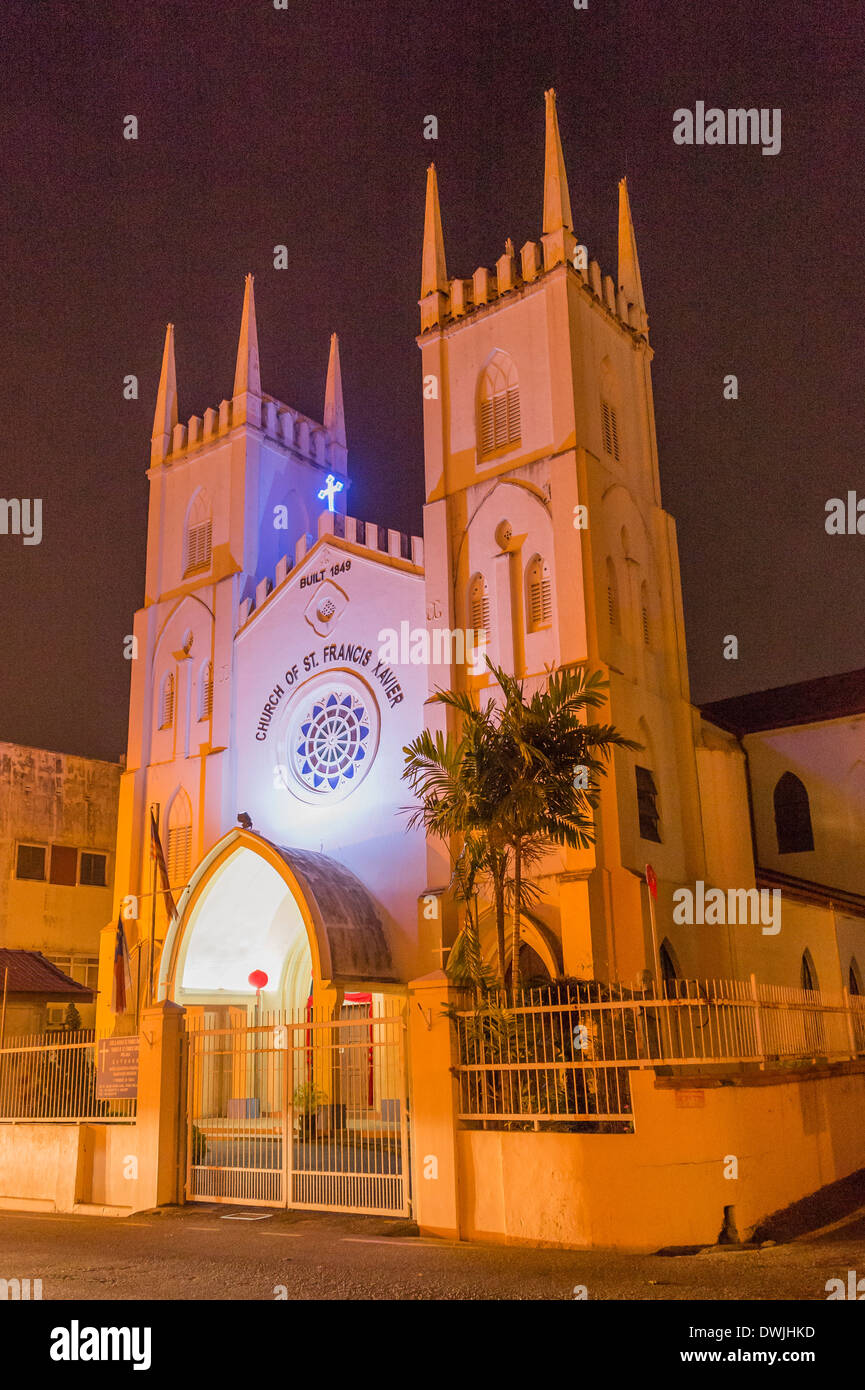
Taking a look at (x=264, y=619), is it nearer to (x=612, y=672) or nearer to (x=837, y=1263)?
(x=612, y=672)

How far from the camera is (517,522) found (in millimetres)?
24766

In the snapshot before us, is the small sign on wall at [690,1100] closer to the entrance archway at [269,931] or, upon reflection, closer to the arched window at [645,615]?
the entrance archway at [269,931]

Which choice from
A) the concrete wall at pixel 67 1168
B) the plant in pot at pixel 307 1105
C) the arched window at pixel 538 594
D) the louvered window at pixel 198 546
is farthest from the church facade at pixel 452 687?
the concrete wall at pixel 67 1168

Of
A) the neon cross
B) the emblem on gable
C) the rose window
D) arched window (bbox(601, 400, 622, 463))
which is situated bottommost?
the rose window

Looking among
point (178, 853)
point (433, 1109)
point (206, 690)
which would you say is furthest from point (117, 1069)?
point (206, 690)

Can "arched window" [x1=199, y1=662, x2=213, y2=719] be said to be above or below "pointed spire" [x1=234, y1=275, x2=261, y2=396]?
below

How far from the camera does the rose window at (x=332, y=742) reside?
2600 centimetres

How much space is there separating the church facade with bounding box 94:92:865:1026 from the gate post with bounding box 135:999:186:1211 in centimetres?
556

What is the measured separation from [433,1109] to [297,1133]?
12.9 feet

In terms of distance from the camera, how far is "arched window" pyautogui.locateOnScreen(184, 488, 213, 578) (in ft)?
104

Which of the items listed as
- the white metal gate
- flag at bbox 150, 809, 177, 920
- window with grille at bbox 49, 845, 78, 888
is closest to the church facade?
flag at bbox 150, 809, 177, 920

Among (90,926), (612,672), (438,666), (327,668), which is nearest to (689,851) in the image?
(612,672)

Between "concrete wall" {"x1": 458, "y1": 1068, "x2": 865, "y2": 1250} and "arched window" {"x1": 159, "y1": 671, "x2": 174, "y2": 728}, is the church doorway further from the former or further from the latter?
"arched window" {"x1": 159, "y1": 671, "x2": 174, "y2": 728}

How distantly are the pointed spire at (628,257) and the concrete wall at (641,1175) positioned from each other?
2079cm
